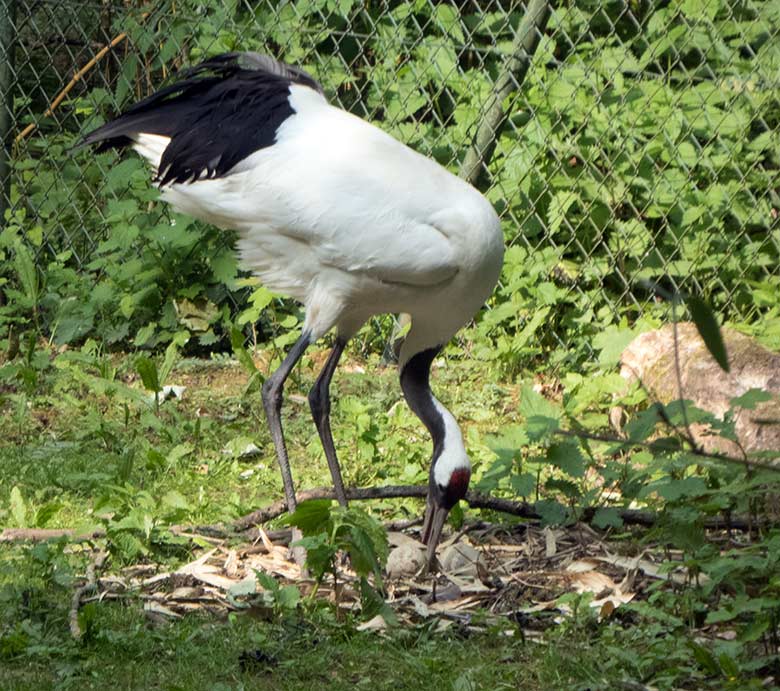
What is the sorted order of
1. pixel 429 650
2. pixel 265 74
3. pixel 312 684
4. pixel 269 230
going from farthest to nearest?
pixel 265 74 → pixel 269 230 → pixel 429 650 → pixel 312 684

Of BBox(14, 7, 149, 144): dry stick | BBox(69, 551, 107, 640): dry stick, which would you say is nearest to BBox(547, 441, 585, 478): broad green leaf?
BBox(69, 551, 107, 640): dry stick

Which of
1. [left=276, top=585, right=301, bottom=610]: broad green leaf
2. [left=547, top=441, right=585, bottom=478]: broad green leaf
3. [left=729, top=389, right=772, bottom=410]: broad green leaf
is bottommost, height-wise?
[left=276, top=585, right=301, bottom=610]: broad green leaf

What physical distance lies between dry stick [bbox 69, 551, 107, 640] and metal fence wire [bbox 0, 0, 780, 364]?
108 inches

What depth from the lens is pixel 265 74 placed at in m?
5.71

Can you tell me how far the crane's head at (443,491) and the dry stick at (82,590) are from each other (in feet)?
3.62

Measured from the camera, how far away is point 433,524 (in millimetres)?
4887

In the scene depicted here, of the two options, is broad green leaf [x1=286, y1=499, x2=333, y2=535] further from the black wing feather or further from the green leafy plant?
the black wing feather

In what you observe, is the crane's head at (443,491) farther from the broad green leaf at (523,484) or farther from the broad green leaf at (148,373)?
the broad green leaf at (148,373)

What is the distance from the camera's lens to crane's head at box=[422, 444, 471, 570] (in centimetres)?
488

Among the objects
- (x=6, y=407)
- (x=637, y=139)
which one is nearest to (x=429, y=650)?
(x=6, y=407)

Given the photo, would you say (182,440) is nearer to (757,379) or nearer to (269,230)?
(269,230)

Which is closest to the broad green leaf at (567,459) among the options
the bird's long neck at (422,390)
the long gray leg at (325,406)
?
the bird's long neck at (422,390)

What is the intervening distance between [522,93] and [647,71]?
644 mm

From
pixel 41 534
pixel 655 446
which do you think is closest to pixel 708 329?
pixel 655 446
